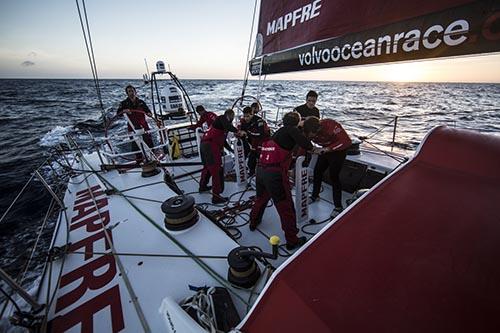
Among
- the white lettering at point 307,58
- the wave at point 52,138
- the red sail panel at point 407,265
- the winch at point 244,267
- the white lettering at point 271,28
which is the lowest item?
the wave at point 52,138

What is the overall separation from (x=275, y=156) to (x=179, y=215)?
1.35m

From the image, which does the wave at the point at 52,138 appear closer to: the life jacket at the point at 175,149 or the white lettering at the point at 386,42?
the life jacket at the point at 175,149

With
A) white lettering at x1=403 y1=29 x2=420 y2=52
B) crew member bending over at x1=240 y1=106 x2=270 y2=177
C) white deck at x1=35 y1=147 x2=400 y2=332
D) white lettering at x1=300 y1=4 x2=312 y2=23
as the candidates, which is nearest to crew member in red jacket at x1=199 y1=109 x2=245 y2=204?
crew member bending over at x1=240 y1=106 x2=270 y2=177

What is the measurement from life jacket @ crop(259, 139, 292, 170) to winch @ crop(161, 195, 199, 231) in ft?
3.58

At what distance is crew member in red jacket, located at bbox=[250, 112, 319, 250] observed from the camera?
117 inches

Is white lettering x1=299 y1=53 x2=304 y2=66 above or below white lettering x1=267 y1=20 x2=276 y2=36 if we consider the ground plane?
below

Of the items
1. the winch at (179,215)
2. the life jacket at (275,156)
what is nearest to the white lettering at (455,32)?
the life jacket at (275,156)

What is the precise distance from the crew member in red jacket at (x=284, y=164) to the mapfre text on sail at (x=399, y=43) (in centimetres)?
85

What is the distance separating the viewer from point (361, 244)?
1106 millimetres

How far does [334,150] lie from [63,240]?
3.83m

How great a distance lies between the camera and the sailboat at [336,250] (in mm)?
898

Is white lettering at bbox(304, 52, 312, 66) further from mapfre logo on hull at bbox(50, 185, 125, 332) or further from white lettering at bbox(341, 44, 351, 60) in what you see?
mapfre logo on hull at bbox(50, 185, 125, 332)

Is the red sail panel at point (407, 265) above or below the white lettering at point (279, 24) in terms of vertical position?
below

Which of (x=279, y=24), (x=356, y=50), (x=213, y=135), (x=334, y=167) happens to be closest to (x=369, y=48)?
(x=356, y=50)
